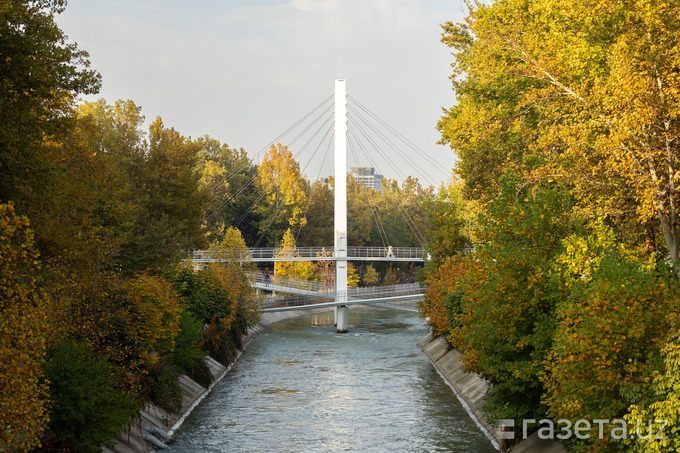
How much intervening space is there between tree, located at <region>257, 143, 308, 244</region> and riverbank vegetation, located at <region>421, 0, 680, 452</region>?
63.2m

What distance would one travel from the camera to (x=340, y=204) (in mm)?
65375

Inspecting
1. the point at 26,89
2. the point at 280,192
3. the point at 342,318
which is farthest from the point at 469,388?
the point at 280,192

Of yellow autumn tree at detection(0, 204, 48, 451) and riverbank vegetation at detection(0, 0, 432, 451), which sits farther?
riverbank vegetation at detection(0, 0, 432, 451)

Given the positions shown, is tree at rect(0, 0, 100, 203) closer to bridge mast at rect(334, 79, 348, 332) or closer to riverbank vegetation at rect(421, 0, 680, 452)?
riverbank vegetation at rect(421, 0, 680, 452)

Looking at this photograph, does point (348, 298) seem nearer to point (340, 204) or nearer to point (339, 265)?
point (339, 265)

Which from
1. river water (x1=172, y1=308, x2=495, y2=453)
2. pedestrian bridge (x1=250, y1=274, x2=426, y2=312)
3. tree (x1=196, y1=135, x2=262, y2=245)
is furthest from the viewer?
tree (x1=196, y1=135, x2=262, y2=245)

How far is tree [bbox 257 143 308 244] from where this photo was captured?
291 feet

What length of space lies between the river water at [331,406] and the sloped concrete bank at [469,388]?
440 mm

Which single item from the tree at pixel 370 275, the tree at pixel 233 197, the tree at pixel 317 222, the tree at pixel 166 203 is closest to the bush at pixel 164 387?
the tree at pixel 166 203

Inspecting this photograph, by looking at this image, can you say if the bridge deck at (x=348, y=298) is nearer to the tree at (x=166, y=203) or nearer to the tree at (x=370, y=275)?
the tree at (x=166, y=203)

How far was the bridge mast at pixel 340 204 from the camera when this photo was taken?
6400 centimetres

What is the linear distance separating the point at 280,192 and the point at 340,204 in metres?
26.2

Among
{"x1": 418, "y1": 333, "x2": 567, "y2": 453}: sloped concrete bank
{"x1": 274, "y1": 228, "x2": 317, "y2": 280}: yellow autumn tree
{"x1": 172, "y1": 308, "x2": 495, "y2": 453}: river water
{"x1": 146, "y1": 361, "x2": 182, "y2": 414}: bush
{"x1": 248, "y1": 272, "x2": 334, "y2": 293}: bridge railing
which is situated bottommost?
{"x1": 172, "y1": 308, "x2": 495, "y2": 453}: river water

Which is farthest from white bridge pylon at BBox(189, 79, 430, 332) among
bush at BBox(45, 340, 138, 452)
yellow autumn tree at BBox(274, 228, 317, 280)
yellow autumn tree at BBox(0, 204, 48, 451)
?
yellow autumn tree at BBox(0, 204, 48, 451)
